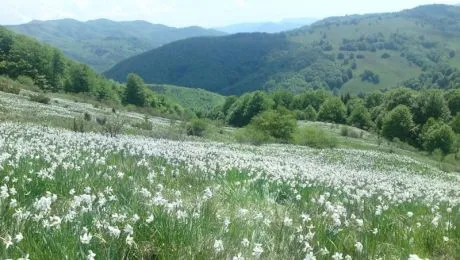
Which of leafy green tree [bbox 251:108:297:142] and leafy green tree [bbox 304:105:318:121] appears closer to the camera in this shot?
leafy green tree [bbox 251:108:297:142]

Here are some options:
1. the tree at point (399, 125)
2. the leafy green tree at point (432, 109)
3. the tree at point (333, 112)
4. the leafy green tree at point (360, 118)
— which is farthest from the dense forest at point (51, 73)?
the leafy green tree at point (432, 109)

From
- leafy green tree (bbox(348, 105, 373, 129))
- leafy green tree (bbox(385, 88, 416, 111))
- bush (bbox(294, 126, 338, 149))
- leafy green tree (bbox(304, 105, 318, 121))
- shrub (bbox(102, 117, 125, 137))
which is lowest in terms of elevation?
leafy green tree (bbox(304, 105, 318, 121))

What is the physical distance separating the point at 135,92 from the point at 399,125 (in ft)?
224

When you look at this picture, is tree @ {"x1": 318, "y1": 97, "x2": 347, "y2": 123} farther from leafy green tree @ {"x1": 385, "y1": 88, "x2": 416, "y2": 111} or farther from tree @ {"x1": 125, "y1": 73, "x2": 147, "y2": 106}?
tree @ {"x1": 125, "y1": 73, "x2": 147, "y2": 106}

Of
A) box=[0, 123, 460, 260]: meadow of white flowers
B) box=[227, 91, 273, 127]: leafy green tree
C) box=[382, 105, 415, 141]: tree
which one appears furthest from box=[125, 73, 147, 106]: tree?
box=[0, 123, 460, 260]: meadow of white flowers

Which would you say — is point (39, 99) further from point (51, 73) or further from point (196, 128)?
point (51, 73)

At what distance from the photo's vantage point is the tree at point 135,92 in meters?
134

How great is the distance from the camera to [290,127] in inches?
2963

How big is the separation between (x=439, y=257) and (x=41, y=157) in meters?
6.70

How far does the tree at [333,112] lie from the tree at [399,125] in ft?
105

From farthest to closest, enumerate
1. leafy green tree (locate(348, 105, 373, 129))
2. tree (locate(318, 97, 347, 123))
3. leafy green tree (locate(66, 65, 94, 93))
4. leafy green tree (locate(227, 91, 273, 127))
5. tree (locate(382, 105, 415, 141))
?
1. leafy green tree (locate(227, 91, 273, 127))
2. tree (locate(318, 97, 347, 123))
3. leafy green tree (locate(66, 65, 94, 93))
4. leafy green tree (locate(348, 105, 373, 129))
5. tree (locate(382, 105, 415, 141))

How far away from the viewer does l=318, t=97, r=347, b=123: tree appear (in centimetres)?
13475

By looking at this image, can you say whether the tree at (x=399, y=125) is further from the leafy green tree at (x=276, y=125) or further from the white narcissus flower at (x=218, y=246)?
the white narcissus flower at (x=218, y=246)

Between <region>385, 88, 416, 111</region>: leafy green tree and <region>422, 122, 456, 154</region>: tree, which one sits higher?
<region>385, 88, 416, 111</region>: leafy green tree
